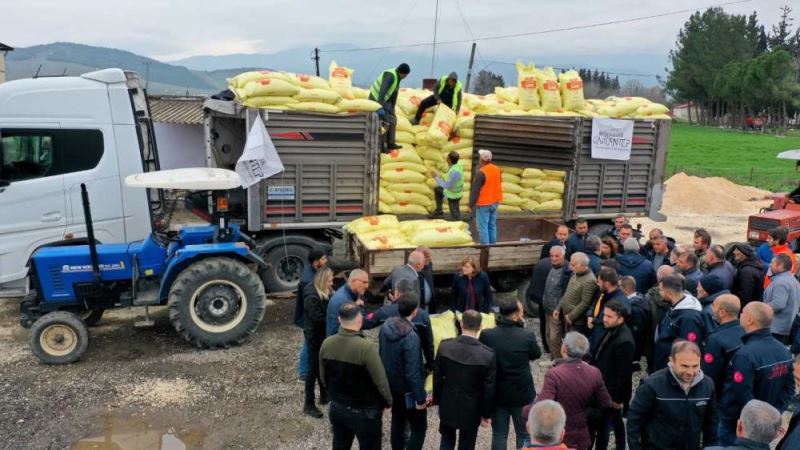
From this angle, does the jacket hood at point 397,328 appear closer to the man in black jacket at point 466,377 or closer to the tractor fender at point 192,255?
the man in black jacket at point 466,377

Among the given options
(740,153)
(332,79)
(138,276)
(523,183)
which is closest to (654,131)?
(523,183)

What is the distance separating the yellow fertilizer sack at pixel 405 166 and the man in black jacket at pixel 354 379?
4.85 m

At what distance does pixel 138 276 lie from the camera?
259 inches

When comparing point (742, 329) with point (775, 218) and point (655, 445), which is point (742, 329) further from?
point (775, 218)

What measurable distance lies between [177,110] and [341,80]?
8.25 m

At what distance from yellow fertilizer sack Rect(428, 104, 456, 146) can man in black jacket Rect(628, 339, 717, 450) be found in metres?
5.49

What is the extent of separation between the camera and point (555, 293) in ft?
19.8

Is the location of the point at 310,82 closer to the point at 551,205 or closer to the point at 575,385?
the point at 551,205

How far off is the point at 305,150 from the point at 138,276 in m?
2.62

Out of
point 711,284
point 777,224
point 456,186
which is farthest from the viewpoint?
point 777,224

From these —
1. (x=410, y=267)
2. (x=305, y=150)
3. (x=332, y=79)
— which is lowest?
(x=410, y=267)

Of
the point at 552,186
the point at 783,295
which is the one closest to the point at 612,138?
the point at 552,186

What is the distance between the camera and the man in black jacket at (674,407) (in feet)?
11.5

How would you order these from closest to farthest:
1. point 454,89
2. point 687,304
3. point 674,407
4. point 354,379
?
point 674,407 < point 354,379 < point 687,304 < point 454,89
